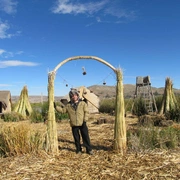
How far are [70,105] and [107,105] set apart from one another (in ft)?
46.7

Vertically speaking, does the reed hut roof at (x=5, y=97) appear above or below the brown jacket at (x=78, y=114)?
above

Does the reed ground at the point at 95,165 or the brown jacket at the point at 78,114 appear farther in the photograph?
the brown jacket at the point at 78,114

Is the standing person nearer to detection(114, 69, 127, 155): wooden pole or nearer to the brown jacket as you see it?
the brown jacket

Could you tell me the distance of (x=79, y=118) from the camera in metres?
6.32

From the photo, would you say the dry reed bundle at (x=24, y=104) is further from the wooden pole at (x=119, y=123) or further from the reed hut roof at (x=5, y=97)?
the wooden pole at (x=119, y=123)

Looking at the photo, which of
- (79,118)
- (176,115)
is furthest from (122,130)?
(176,115)

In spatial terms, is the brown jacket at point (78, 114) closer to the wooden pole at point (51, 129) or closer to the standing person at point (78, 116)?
the standing person at point (78, 116)

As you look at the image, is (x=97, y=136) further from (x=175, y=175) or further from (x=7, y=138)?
(x=175, y=175)

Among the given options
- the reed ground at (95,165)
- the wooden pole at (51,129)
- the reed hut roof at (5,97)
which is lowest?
the reed ground at (95,165)

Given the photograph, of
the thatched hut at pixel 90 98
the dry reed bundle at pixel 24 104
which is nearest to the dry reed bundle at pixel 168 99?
the thatched hut at pixel 90 98

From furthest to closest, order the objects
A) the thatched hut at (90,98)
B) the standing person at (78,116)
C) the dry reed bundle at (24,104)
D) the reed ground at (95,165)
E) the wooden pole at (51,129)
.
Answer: the thatched hut at (90,98)
the dry reed bundle at (24,104)
the standing person at (78,116)
the wooden pole at (51,129)
the reed ground at (95,165)

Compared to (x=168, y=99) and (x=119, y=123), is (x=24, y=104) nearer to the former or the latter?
(x=168, y=99)

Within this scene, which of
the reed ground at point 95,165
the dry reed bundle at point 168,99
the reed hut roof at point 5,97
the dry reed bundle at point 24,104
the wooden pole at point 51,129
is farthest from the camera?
the reed hut roof at point 5,97

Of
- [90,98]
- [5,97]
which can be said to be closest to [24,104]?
[5,97]
